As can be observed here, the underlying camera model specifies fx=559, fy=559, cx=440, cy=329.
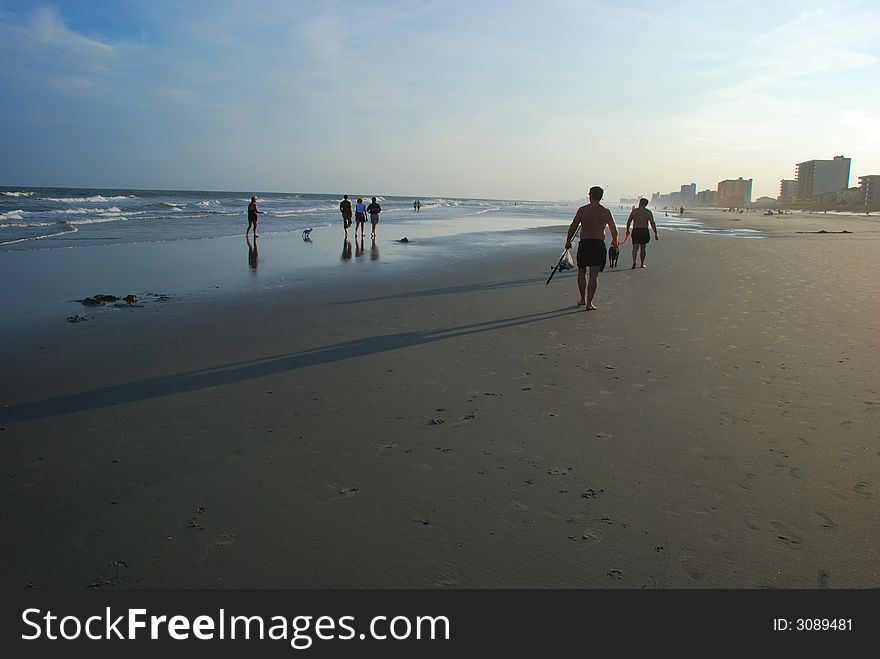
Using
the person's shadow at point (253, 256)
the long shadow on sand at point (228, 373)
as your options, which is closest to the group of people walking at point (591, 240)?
the long shadow on sand at point (228, 373)

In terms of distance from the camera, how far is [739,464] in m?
3.56

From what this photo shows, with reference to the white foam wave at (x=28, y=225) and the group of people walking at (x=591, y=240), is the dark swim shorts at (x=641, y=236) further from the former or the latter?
the white foam wave at (x=28, y=225)

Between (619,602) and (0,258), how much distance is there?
17.6 m

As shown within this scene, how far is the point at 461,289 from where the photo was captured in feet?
35.1

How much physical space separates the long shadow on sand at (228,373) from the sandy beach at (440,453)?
4cm

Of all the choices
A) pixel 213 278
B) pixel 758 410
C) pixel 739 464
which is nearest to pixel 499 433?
pixel 739 464

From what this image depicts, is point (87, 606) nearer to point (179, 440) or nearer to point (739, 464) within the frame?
point (179, 440)

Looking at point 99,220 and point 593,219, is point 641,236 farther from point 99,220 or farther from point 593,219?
point 99,220

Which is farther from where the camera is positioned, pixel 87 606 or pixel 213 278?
pixel 213 278

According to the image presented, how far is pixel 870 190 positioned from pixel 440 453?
545ft

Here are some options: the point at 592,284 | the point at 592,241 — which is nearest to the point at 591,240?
the point at 592,241

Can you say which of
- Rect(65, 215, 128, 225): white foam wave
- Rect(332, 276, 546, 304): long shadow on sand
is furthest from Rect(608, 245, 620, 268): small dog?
Rect(65, 215, 128, 225): white foam wave

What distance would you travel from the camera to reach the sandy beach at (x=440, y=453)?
8.61 feet

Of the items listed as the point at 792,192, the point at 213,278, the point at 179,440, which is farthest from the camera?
the point at 792,192
